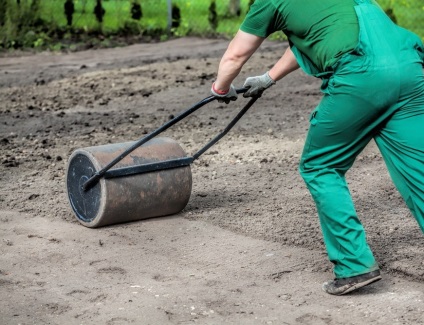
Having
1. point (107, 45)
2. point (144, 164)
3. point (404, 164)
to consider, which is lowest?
point (107, 45)

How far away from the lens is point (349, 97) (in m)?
4.82

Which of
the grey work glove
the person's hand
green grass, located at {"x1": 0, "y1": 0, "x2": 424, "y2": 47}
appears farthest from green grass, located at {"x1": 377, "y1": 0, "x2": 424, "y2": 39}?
the person's hand

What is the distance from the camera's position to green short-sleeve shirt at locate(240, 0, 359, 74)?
4.78m

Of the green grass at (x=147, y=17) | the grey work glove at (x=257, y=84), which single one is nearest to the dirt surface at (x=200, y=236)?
the grey work glove at (x=257, y=84)

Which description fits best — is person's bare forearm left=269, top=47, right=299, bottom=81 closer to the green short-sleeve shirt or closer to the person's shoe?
the green short-sleeve shirt

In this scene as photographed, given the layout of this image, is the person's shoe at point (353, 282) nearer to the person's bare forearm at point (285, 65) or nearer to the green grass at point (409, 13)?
the person's bare forearm at point (285, 65)

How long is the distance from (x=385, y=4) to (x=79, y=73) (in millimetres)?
7225

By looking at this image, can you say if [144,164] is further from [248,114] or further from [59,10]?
[59,10]

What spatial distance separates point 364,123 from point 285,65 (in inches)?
33.3

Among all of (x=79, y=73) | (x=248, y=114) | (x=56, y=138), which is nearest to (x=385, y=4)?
(x=79, y=73)

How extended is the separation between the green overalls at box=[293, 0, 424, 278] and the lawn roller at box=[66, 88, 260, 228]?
1.25m

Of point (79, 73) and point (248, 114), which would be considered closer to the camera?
point (248, 114)

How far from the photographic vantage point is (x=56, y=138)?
895cm

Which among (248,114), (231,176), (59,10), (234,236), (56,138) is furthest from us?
(59,10)
